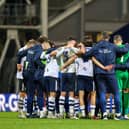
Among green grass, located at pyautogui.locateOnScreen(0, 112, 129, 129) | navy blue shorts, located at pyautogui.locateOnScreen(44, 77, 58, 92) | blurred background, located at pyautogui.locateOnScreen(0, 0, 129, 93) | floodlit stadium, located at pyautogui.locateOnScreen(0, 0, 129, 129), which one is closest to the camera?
green grass, located at pyautogui.locateOnScreen(0, 112, 129, 129)

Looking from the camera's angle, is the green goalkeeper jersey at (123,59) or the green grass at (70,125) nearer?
the green grass at (70,125)

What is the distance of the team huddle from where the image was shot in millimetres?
18328

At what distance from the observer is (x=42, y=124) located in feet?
53.9

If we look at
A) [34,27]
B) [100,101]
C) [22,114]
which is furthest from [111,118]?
[34,27]

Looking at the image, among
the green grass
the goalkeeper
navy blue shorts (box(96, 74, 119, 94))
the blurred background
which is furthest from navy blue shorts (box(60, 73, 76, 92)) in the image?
the blurred background

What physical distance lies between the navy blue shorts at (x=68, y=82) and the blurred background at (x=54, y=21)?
17.9 m

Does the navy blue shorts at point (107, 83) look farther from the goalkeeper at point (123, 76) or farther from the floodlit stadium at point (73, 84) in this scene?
the goalkeeper at point (123, 76)

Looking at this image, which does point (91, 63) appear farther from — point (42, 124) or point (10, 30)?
point (10, 30)

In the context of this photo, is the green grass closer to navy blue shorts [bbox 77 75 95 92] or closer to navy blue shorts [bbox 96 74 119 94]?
navy blue shorts [bbox 96 74 119 94]

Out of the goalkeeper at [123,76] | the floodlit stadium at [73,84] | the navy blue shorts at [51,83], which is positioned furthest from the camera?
the navy blue shorts at [51,83]

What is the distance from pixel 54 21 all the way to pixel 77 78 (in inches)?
746

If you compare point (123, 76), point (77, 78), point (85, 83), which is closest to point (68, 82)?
point (77, 78)

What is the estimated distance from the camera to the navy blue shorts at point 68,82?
62.7ft

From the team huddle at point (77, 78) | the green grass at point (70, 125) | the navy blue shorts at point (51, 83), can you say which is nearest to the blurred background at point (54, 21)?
the team huddle at point (77, 78)
